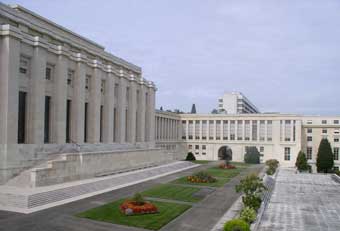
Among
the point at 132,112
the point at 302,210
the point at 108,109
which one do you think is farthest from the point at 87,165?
the point at 302,210

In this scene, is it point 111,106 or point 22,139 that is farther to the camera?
point 111,106

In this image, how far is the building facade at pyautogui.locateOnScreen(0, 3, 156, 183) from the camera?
33344mm

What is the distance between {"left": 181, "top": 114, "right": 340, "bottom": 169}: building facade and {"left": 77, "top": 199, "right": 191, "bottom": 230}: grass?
64.2 meters

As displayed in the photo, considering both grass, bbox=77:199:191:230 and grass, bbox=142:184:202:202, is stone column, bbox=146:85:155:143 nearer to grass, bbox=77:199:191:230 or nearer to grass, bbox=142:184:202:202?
grass, bbox=142:184:202:202

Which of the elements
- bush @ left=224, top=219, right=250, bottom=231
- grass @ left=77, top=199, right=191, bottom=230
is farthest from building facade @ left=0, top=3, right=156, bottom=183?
bush @ left=224, top=219, right=250, bottom=231

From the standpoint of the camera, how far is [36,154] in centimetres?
3666

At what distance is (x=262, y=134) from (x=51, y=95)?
63398mm

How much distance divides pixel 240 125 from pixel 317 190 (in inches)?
1910

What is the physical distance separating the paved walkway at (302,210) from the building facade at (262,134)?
41.0 m

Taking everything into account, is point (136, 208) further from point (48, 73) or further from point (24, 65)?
point (48, 73)

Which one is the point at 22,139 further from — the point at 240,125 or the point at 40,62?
the point at 240,125

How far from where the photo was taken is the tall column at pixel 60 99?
1591 inches

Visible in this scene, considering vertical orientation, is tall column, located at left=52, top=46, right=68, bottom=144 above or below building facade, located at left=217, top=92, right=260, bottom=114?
below

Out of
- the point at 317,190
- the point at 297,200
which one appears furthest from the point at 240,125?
the point at 297,200
